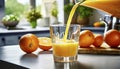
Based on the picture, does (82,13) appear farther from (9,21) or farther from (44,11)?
(9,21)

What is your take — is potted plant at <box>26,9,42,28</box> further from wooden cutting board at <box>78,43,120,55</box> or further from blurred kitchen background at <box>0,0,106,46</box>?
wooden cutting board at <box>78,43,120,55</box>

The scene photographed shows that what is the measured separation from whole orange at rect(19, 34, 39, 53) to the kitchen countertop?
0.02 meters

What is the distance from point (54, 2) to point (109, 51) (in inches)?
116

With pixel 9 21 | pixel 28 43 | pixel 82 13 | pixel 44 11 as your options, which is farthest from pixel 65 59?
pixel 44 11

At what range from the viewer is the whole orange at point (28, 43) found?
1.19 m

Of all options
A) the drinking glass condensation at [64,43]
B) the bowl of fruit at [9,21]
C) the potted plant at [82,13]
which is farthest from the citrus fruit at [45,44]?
the potted plant at [82,13]

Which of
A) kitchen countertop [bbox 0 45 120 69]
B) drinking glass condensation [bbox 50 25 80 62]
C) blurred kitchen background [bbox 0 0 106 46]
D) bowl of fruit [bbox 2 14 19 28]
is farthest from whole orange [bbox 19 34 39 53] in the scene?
blurred kitchen background [bbox 0 0 106 46]

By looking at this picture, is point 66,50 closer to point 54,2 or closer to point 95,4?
point 95,4

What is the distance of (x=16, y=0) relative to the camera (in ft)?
12.6

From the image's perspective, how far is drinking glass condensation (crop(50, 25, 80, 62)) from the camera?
990mm

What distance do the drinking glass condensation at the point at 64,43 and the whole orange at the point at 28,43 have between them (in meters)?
0.20

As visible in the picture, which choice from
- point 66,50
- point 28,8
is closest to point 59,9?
point 28,8

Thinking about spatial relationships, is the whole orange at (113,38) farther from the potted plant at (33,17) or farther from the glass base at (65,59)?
the potted plant at (33,17)

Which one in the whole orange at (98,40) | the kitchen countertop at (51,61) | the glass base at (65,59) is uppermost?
the whole orange at (98,40)
